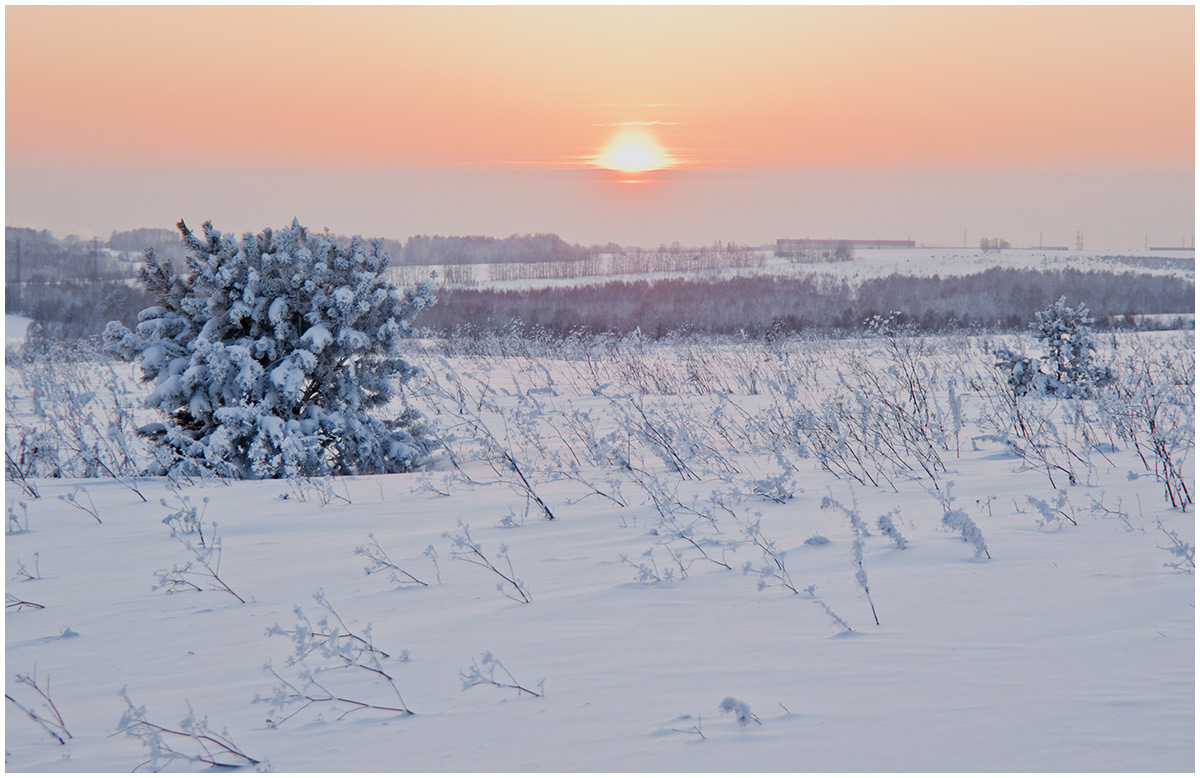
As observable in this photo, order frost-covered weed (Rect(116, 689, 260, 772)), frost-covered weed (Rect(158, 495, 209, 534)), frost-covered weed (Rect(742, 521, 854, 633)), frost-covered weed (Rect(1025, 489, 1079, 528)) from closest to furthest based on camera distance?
1. frost-covered weed (Rect(116, 689, 260, 772))
2. frost-covered weed (Rect(742, 521, 854, 633))
3. frost-covered weed (Rect(1025, 489, 1079, 528))
4. frost-covered weed (Rect(158, 495, 209, 534))

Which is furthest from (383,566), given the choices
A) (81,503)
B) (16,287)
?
(16,287)

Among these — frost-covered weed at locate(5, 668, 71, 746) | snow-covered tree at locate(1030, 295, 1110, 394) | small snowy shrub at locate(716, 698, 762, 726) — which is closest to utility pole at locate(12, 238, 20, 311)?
snow-covered tree at locate(1030, 295, 1110, 394)

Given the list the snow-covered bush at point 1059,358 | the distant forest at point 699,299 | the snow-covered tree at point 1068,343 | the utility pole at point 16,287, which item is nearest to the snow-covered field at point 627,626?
the snow-covered bush at point 1059,358

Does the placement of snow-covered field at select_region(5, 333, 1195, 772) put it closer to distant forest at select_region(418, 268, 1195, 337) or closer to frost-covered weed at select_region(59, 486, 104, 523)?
frost-covered weed at select_region(59, 486, 104, 523)

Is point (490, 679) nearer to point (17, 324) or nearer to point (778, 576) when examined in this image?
point (778, 576)

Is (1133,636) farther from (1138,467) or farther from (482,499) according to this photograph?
(482,499)

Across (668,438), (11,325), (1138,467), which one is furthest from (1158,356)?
(11,325)

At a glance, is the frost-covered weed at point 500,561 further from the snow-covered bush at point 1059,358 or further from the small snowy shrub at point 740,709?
the snow-covered bush at point 1059,358
